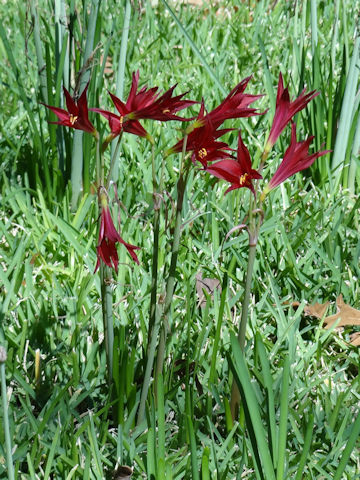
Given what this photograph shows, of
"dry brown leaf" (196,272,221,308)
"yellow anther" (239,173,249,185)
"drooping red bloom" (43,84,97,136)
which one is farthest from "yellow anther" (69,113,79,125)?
"dry brown leaf" (196,272,221,308)

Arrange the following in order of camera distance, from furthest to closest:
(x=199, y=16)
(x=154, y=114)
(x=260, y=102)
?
(x=199, y=16), (x=260, y=102), (x=154, y=114)

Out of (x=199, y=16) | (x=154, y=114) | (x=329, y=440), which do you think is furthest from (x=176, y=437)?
(x=199, y=16)

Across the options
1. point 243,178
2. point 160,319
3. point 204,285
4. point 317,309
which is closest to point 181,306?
point 204,285

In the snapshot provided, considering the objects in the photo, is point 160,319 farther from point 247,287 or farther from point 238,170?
point 238,170

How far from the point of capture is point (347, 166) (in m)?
2.25

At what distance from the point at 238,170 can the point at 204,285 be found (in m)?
0.73

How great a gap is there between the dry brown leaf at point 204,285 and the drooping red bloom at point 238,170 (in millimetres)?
679

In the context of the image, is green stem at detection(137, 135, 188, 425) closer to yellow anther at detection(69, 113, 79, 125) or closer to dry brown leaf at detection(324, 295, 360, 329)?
yellow anther at detection(69, 113, 79, 125)

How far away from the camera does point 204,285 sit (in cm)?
180

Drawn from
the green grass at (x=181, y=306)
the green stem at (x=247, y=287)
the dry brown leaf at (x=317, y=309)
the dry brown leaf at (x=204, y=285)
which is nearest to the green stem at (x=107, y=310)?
the green grass at (x=181, y=306)

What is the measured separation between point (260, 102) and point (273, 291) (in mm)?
1105

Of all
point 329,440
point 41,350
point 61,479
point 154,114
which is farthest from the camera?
point 41,350

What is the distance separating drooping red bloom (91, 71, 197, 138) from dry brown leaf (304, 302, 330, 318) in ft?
2.51

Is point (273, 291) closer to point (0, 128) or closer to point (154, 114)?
point (154, 114)
